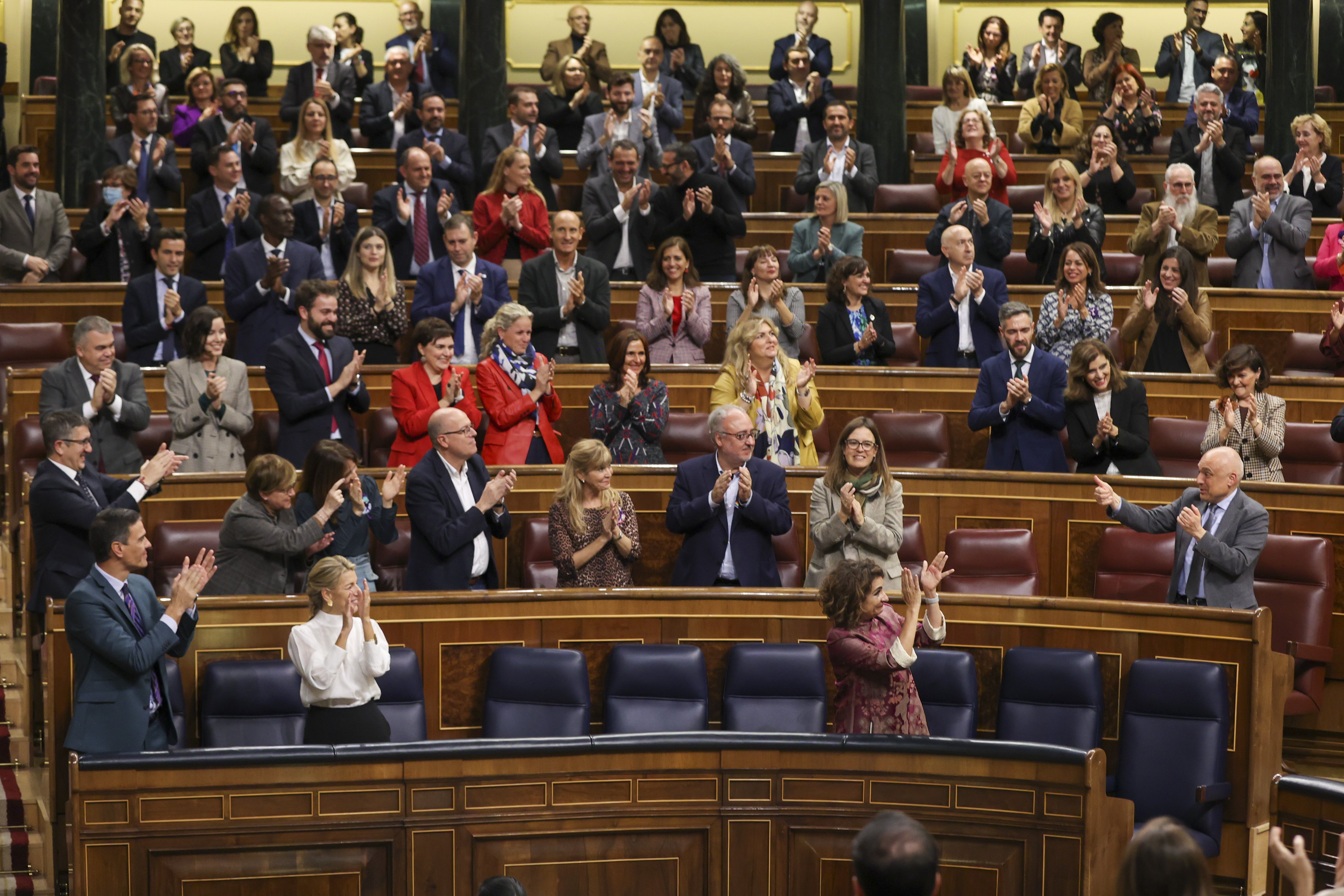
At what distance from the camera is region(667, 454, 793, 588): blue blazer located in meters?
5.32

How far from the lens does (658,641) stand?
5.14 meters

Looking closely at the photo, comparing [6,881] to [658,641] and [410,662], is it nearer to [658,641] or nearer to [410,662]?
[410,662]

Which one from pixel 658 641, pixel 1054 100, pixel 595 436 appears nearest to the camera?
pixel 658 641

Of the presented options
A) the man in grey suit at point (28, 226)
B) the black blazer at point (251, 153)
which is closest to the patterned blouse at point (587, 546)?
the man in grey suit at point (28, 226)

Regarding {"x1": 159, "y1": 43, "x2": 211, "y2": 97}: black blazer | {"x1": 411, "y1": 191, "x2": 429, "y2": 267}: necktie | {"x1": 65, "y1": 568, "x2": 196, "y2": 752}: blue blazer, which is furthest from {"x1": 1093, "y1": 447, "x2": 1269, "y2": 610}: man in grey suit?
{"x1": 159, "y1": 43, "x2": 211, "y2": 97}: black blazer

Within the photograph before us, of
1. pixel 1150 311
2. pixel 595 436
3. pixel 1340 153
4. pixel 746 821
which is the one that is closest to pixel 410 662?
pixel 746 821

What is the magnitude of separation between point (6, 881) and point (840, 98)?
7411mm

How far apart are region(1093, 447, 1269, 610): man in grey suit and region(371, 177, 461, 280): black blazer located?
11.4 feet

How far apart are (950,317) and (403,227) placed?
96.6 inches

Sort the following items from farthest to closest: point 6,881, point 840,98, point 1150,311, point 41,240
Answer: point 840,98
point 41,240
point 1150,311
point 6,881

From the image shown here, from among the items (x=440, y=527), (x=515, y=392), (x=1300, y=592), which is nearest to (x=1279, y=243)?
(x=1300, y=592)

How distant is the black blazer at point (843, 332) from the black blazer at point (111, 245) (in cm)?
297

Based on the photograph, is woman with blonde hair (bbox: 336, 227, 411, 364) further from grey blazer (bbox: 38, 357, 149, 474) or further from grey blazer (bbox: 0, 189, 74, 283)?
grey blazer (bbox: 0, 189, 74, 283)

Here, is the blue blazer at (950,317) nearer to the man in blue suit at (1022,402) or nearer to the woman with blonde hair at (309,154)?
the man in blue suit at (1022,402)
